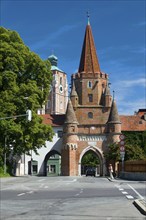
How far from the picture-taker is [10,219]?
11.0 meters

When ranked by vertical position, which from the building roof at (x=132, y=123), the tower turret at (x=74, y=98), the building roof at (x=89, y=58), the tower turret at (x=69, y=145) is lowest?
the tower turret at (x=69, y=145)

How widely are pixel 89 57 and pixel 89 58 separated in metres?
0.23

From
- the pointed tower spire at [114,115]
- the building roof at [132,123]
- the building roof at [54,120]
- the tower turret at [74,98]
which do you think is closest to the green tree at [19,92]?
the pointed tower spire at [114,115]

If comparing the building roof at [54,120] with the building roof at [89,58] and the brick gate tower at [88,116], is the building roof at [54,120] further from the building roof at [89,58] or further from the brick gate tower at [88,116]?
the building roof at [89,58]

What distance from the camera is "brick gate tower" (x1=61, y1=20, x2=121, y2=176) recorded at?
3066 inches

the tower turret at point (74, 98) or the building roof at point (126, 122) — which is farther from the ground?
the tower turret at point (74, 98)

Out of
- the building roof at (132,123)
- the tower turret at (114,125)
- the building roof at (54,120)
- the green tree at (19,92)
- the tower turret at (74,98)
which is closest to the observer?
the green tree at (19,92)

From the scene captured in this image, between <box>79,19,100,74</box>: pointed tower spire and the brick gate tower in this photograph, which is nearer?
the brick gate tower

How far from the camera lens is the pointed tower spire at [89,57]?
8764cm

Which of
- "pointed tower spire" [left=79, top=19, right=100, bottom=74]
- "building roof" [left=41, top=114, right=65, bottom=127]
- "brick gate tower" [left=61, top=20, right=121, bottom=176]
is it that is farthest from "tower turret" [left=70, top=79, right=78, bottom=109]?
"pointed tower spire" [left=79, top=19, right=100, bottom=74]

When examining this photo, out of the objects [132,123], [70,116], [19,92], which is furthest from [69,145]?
[19,92]

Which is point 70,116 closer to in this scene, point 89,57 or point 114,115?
point 114,115

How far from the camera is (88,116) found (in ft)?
269

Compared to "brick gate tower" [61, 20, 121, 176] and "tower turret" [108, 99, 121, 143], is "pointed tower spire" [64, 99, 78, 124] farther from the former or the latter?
"tower turret" [108, 99, 121, 143]
